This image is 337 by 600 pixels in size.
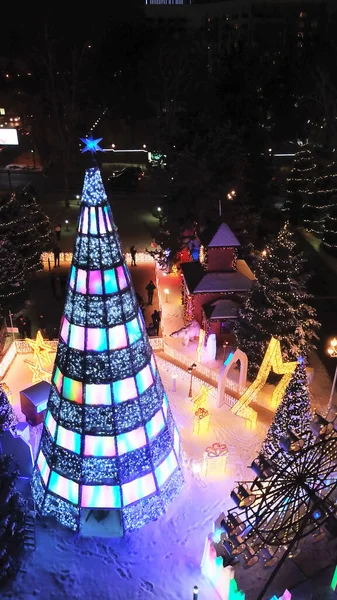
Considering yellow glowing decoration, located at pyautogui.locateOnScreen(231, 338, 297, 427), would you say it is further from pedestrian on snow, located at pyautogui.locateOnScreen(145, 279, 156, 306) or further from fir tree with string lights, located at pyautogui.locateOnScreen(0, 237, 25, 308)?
fir tree with string lights, located at pyautogui.locateOnScreen(0, 237, 25, 308)

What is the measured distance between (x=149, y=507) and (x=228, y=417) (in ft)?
14.9

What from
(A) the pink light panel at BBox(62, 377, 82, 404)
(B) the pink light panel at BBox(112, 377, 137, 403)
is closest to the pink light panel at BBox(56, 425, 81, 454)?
(A) the pink light panel at BBox(62, 377, 82, 404)

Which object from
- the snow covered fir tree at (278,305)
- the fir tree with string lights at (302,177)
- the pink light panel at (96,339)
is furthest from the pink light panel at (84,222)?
the fir tree with string lights at (302,177)

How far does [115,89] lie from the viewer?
4112cm

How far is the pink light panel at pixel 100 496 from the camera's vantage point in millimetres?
10344

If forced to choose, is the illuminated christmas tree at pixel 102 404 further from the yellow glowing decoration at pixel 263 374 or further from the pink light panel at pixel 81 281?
the yellow glowing decoration at pixel 263 374

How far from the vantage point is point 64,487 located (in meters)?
10.6

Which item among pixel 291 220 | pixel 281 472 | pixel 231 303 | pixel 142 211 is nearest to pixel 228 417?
pixel 231 303

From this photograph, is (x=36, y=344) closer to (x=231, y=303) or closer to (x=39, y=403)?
(x=39, y=403)

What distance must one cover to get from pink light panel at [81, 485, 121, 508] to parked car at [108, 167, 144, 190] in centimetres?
2712

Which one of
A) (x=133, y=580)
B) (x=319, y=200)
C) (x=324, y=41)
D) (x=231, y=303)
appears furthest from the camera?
(x=324, y=41)

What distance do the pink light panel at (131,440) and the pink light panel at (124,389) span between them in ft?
2.60

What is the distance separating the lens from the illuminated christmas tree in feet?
29.6

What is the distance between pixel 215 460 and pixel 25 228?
40.3 feet
